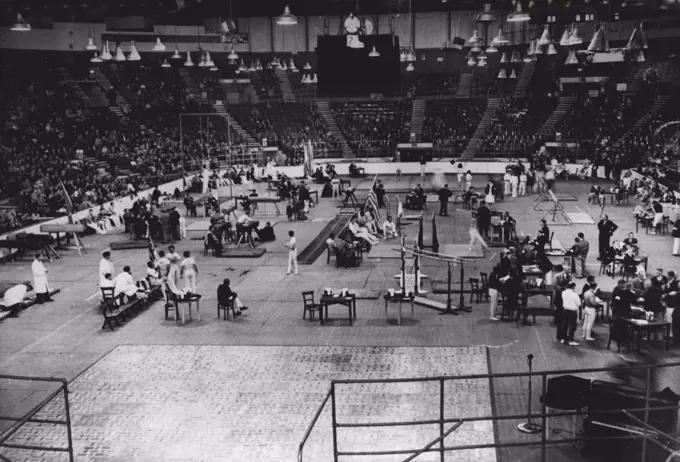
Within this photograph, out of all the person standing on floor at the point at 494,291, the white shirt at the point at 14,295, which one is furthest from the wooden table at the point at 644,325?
the white shirt at the point at 14,295

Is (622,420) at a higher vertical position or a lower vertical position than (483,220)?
lower

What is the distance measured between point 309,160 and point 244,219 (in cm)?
1208

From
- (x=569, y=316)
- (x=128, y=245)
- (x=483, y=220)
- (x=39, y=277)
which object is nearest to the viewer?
(x=569, y=316)

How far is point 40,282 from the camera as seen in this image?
20.4 metres

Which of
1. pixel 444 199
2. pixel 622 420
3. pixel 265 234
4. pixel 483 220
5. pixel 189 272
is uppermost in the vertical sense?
pixel 444 199

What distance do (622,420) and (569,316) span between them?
17.9 feet

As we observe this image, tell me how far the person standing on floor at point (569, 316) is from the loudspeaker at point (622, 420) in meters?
4.93

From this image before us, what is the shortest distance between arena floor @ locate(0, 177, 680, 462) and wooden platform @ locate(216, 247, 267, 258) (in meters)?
2.78

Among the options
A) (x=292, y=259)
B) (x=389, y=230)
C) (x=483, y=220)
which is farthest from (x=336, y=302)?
(x=483, y=220)

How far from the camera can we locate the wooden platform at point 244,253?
83.9 feet

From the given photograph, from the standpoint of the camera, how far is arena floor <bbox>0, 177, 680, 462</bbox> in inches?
474

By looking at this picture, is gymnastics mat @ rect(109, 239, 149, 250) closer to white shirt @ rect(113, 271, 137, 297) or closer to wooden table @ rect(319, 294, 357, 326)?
white shirt @ rect(113, 271, 137, 297)

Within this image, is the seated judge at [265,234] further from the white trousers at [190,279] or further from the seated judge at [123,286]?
the seated judge at [123,286]

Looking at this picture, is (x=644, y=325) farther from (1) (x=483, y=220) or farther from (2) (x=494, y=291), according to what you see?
(1) (x=483, y=220)
